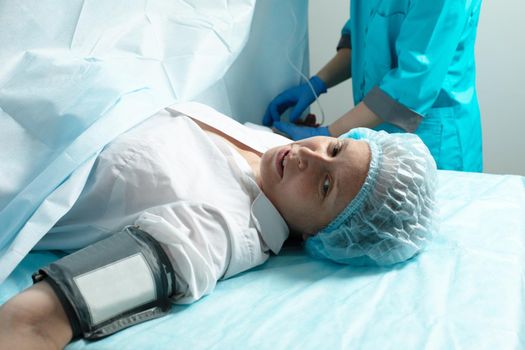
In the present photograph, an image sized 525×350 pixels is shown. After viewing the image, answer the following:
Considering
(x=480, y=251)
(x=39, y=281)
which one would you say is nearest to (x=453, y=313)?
(x=480, y=251)

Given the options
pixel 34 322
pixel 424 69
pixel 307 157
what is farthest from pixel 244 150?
pixel 34 322

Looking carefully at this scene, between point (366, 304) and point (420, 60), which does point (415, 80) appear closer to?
point (420, 60)

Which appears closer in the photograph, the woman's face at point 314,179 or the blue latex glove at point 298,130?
the woman's face at point 314,179

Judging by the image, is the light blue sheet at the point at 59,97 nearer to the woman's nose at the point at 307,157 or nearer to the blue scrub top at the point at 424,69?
the woman's nose at the point at 307,157

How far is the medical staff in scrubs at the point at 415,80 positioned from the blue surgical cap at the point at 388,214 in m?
0.47

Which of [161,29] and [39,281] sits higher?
[161,29]

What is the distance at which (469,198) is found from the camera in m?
1.58

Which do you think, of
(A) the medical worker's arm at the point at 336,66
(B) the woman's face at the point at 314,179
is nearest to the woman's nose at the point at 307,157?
(B) the woman's face at the point at 314,179

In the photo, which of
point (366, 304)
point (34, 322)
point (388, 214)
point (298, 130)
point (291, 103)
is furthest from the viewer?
point (291, 103)

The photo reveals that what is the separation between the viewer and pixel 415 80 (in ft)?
5.48

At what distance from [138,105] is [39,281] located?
1.57 feet

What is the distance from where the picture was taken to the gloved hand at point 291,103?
6.58 feet

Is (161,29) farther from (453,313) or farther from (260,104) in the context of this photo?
(453,313)

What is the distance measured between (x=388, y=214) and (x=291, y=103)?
0.92 metres
